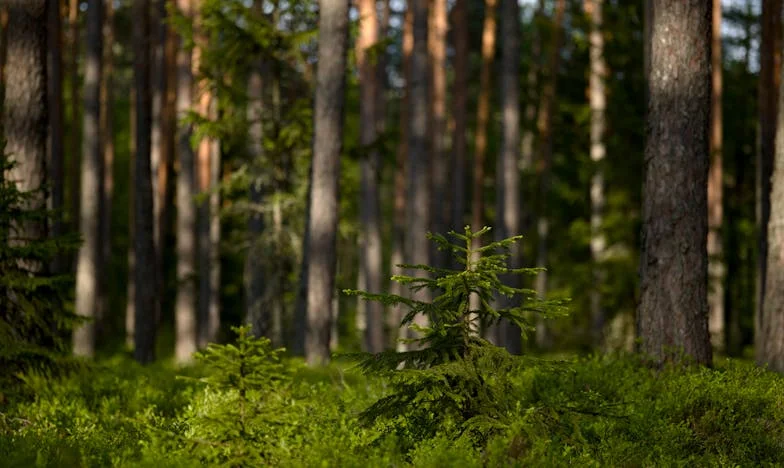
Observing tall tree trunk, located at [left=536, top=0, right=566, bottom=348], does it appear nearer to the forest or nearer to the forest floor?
the forest

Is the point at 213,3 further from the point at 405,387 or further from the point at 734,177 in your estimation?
the point at 734,177

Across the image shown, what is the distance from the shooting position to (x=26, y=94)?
1120 cm

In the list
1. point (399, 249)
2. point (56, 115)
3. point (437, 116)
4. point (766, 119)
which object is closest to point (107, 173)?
point (56, 115)

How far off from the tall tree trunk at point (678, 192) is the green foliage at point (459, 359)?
2.97m

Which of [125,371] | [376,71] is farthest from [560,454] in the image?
[376,71]

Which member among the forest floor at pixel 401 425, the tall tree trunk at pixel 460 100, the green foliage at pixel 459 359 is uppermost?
the tall tree trunk at pixel 460 100

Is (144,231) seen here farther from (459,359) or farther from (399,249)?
(459,359)

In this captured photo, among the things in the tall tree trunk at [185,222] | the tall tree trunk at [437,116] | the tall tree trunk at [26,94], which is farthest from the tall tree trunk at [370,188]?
the tall tree trunk at [26,94]

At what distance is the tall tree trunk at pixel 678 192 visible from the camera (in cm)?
930

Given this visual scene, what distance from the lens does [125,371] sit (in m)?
12.1

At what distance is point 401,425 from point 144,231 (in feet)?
37.9

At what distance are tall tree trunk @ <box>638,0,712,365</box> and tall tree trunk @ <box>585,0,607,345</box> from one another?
13.7 meters

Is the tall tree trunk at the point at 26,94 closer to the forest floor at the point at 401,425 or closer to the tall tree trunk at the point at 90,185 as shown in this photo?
the forest floor at the point at 401,425

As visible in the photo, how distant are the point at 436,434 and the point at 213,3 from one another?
11.2 meters
